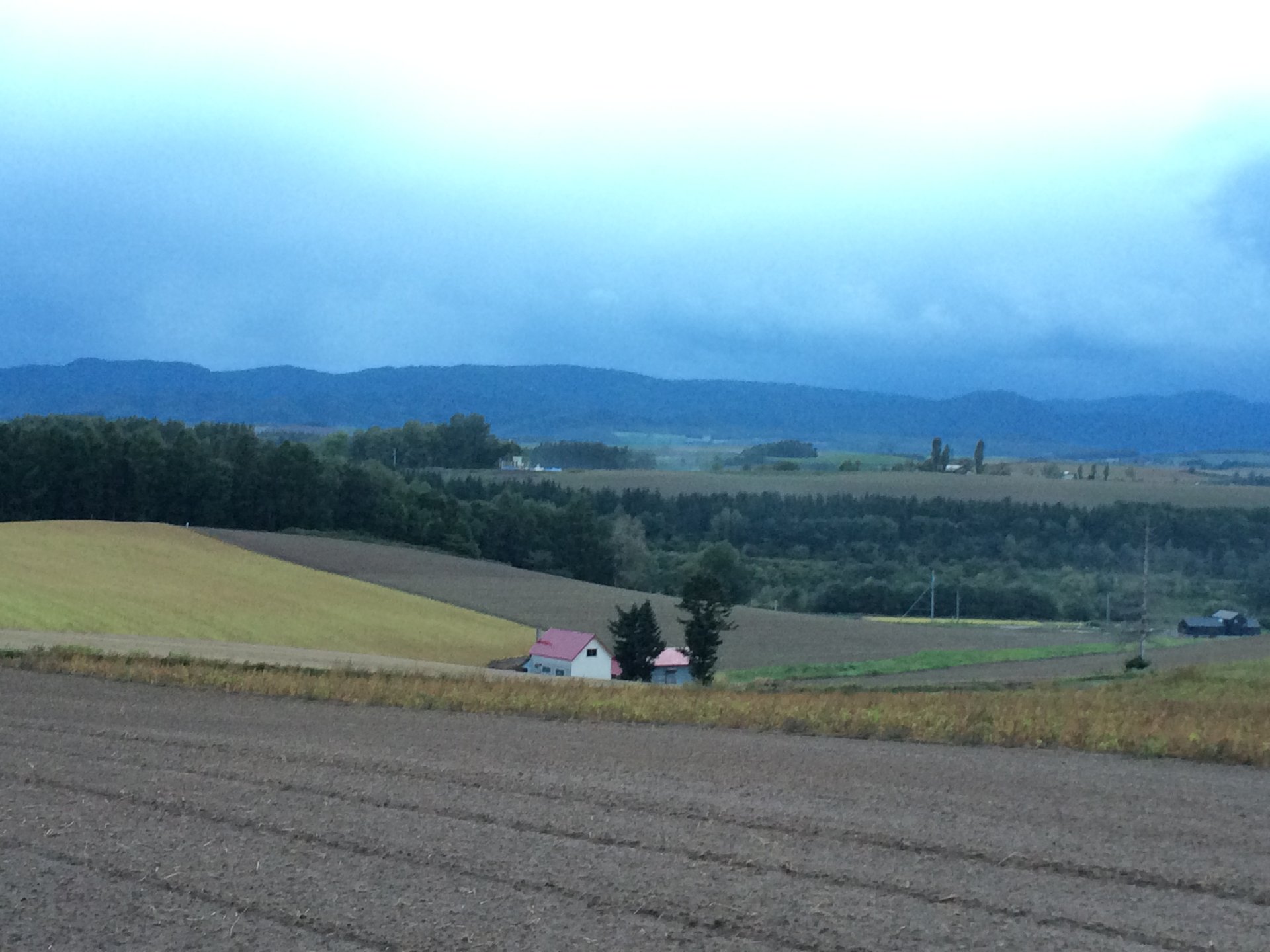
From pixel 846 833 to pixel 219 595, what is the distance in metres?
37.1

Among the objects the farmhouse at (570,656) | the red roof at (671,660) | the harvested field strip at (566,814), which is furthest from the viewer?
the red roof at (671,660)

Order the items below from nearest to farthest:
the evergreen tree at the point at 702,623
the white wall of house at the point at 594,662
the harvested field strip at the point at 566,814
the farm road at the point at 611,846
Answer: the farm road at the point at 611,846 < the harvested field strip at the point at 566,814 < the white wall of house at the point at 594,662 < the evergreen tree at the point at 702,623

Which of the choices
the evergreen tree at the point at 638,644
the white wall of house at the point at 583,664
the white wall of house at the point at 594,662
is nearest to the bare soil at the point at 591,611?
the evergreen tree at the point at 638,644

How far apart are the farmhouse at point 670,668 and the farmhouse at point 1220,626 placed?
23584 mm

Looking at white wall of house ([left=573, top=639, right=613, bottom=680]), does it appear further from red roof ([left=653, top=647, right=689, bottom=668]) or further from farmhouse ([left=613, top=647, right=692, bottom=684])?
red roof ([left=653, top=647, right=689, bottom=668])

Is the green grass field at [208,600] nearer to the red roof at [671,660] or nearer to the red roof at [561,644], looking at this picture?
the red roof at [561,644]

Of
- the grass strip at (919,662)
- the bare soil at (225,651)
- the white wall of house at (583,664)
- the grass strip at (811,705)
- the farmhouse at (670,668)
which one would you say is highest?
the grass strip at (811,705)

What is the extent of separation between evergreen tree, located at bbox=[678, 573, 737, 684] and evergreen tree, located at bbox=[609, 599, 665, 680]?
1217 millimetres

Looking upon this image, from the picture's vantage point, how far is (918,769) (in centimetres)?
1238

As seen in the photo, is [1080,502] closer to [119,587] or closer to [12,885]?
[119,587]

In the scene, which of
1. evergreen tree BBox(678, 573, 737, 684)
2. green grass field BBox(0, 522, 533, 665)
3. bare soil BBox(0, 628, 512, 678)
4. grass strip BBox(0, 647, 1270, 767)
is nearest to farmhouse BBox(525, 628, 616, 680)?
green grass field BBox(0, 522, 533, 665)

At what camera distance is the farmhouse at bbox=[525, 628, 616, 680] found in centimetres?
4072

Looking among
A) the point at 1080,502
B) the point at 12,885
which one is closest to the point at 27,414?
the point at 1080,502

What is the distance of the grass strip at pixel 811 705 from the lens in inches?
569
